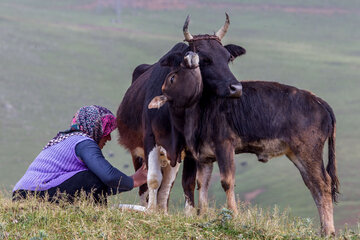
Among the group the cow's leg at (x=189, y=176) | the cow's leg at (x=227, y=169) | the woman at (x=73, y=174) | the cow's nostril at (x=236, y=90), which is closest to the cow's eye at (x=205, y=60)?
the cow's nostril at (x=236, y=90)

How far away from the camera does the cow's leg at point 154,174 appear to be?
10.5 metres

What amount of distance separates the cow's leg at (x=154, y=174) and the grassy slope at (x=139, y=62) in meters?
33.3

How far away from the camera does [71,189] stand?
Answer: 835 cm

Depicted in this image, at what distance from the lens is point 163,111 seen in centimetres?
1030

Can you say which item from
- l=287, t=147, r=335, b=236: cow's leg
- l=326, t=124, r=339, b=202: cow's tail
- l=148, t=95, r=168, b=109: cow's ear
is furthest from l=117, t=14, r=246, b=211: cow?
l=326, t=124, r=339, b=202: cow's tail

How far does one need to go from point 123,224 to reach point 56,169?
145 cm

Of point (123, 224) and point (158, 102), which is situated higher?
point (158, 102)

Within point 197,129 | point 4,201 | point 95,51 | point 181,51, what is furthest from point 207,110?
point 95,51

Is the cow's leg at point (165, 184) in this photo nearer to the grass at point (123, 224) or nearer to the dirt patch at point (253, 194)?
the grass at point (123, 224)

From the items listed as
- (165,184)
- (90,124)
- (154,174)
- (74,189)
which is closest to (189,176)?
(154,174)

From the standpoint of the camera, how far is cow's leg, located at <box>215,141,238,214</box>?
903 cm

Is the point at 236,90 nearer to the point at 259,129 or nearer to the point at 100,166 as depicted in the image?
the point at 259,129

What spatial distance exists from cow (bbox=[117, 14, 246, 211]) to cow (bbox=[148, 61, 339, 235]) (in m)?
0.34

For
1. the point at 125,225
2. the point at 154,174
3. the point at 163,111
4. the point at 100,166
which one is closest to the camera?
the point at 125,225
